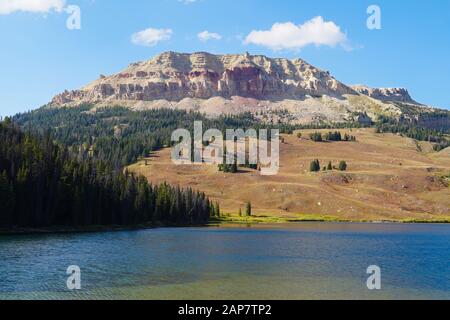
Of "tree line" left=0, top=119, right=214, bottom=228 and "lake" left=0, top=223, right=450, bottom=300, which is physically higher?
"tree line" left=0, top=119, right=214, bottom=228

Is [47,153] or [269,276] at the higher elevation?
[47,153]

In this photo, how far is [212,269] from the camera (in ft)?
219

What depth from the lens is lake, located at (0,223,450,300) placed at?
5081cm

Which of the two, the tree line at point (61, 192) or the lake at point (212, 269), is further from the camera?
the tree line at point (61, 192)

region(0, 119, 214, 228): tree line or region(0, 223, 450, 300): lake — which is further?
region(0, 119, 214, 228): tree line

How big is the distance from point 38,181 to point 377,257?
8647 cm

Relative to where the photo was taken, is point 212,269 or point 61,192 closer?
point 212,269

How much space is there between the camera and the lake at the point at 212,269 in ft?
167

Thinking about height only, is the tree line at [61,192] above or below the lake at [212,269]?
above

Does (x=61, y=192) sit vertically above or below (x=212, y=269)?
above
